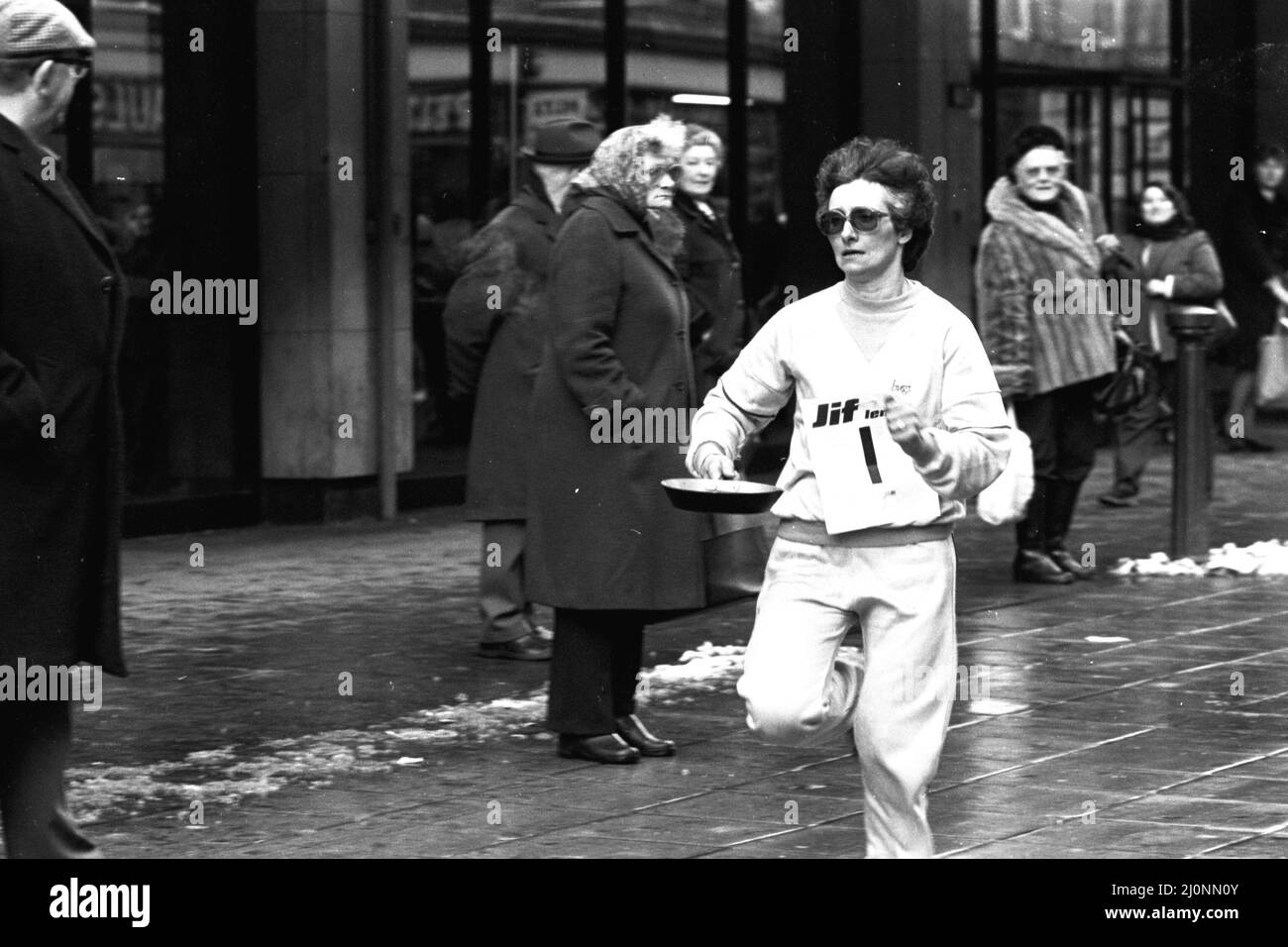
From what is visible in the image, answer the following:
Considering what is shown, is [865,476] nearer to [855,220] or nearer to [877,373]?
[877,373]

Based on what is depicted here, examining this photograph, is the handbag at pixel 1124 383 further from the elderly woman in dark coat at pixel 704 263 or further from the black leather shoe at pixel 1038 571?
the elderly woman in dark coat at pixel 704 263

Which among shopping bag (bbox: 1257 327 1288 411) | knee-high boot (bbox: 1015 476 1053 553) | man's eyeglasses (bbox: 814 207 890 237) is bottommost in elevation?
knee-high boot (bbox: 1015 476 1053 553)

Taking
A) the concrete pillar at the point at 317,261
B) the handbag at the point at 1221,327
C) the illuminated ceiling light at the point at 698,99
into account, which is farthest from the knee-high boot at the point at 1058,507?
the illuminated ceiling light at the point at 698,99

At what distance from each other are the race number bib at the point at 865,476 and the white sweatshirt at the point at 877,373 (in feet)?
0.04

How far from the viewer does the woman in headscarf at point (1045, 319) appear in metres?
10.5

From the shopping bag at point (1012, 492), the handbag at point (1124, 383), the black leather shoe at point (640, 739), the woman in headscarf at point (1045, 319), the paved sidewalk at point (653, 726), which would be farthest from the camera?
the handbag at point (1124, 383)

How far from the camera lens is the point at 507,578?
9.06 meters

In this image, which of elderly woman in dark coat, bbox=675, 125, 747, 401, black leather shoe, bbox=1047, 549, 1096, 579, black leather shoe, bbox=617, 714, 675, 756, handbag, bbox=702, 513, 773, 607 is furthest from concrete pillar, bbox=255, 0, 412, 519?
handbag, bbox=702, 513, 773, 607

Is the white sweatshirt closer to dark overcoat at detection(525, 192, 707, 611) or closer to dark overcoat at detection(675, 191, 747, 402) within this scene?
dark overcoat at detection(525, 192, 707, 611)

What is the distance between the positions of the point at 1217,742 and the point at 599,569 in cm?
190

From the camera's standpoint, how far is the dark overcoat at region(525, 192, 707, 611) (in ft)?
23.5

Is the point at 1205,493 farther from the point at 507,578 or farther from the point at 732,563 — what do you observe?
the point at 732,563

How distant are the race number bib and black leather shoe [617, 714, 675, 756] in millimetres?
2044

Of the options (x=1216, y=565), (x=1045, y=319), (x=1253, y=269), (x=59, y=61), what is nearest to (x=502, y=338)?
(x=1045, y=319)
